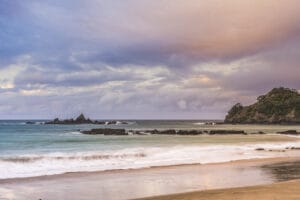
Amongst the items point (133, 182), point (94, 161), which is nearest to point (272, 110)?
point (94, 161)

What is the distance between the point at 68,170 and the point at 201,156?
37.4 ft

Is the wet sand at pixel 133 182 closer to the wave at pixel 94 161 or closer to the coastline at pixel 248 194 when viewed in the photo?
the coastline at pixel 248 194

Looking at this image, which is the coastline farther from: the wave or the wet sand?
the wave

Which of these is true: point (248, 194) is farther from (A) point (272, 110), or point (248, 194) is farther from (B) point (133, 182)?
(A) point (272, 110)

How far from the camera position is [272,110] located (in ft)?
516

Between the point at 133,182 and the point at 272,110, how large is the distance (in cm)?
14880

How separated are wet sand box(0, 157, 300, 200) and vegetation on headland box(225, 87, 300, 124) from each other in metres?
135

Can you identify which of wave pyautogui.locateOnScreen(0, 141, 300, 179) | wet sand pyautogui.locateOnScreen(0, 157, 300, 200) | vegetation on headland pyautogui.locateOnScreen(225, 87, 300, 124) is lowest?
wet sand pyautogui.locateOnScreen(0, 157, 300, 200)

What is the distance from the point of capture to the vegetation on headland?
151 metres

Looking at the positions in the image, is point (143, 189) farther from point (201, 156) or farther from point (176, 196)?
point (201, 156)

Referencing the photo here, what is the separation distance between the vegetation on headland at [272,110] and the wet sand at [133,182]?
444 feet

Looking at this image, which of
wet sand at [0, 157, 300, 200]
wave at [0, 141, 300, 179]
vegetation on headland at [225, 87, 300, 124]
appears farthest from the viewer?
vegetation on headland at [225, 87, 300, 124]

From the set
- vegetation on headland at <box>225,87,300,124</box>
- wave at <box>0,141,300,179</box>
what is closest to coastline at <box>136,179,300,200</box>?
wave at <box>0,141,300,179</box>

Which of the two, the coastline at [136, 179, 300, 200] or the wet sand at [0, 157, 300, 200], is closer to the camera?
the coastline at [136, 179, 300, 200]
